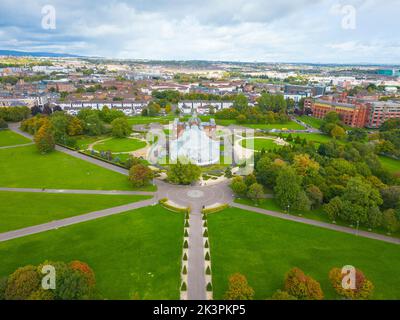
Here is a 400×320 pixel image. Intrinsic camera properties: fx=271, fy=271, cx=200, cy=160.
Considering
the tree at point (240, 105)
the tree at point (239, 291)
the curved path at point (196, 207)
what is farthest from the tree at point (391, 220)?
the tree at point (240, 105)

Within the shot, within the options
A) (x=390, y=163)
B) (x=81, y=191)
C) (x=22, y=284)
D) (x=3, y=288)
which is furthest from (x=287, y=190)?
(x=390, y=163)

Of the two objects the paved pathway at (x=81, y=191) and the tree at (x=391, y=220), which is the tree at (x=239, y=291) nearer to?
the tree at (x=391, y=220)

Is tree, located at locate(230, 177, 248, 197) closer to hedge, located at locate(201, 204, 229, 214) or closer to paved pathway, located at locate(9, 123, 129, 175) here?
hedge, located at locate(201, 204, 229, 214)

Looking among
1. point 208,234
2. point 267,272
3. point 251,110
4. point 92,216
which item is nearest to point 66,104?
point 251,110

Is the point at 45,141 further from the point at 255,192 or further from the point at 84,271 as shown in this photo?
the point at 255,192
